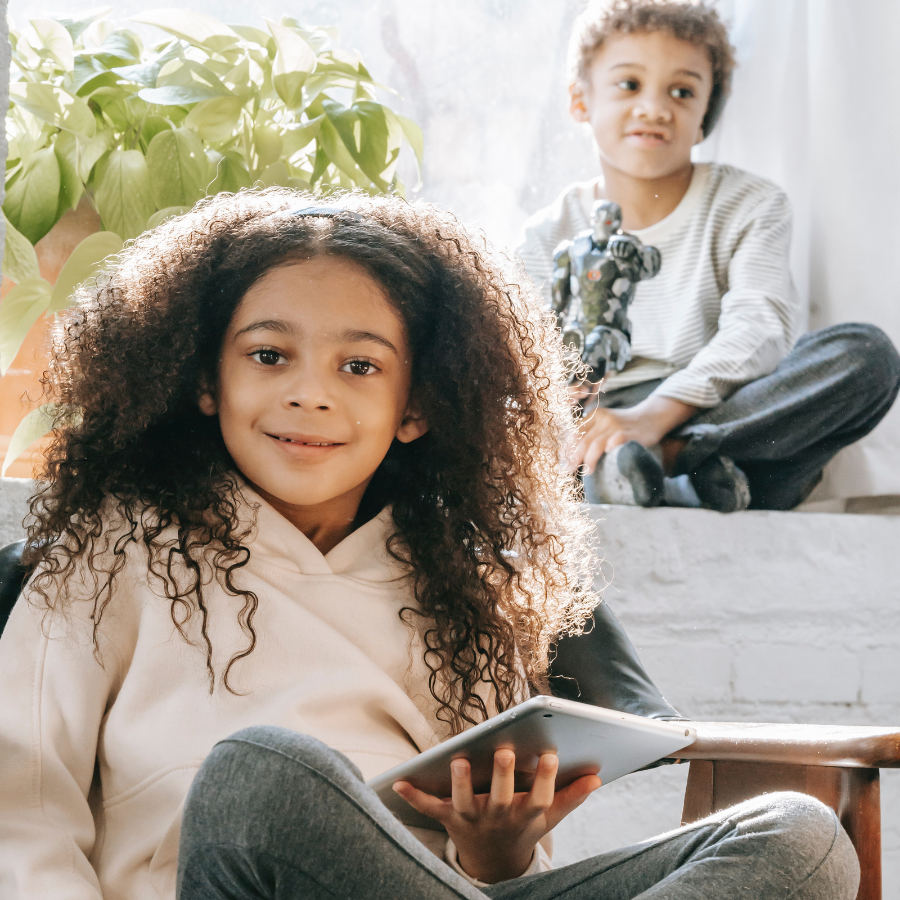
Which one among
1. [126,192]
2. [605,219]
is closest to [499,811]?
[126,192]

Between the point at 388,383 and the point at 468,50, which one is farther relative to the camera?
the point at 468,50

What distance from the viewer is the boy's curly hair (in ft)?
4.68

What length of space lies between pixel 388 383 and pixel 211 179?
1.35ft

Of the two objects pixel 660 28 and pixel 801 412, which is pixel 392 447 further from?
pixel 660 28

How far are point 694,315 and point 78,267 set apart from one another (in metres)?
0.82

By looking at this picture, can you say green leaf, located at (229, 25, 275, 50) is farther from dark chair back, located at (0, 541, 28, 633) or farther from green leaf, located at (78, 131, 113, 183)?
dark chair back, located at (0, 541, 28, 633)

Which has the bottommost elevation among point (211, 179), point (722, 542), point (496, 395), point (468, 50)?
point (722, 542)

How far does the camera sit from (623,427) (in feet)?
4.33

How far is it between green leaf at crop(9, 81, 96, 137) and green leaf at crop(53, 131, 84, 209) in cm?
1

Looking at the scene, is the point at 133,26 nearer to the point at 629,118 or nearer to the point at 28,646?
the point at 629,118

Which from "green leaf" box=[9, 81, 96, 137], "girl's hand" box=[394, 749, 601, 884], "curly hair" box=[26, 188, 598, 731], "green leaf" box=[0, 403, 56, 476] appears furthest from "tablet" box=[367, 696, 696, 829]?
"green leaf" box=[9, 81, 96, 137]

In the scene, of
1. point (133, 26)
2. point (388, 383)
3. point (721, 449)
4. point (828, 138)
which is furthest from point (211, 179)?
point (828, 138)

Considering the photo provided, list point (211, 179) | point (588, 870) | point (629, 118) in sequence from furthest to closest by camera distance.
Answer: point (629, 118) < point (211, 179) < point (588, 870)

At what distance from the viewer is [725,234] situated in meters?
1.46
